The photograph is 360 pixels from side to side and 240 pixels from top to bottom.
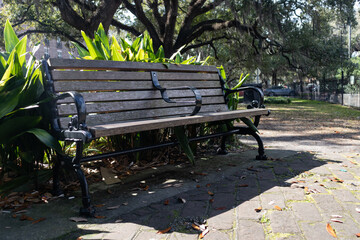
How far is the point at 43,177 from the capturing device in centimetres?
291

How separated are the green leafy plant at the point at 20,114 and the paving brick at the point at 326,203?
193 cm

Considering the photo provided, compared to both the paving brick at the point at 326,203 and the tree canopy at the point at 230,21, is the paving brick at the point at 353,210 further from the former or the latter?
the tree canopy at the point at 230,21

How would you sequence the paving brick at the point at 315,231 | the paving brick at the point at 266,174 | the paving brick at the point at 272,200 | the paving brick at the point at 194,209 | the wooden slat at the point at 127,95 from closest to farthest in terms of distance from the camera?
the paving brick at the point at 315,231 < the paving brick at the point at 194,209 < the paving brick at the point at 272,200 < the wooden slat at the point at 127,95 < the paving brick at the point at 266,174

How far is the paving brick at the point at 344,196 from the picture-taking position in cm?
265

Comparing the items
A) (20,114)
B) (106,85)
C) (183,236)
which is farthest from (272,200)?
(20,114)

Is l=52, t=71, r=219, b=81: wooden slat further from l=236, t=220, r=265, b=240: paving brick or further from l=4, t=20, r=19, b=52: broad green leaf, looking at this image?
l=236, t=220, r=265, b=240: paving brick

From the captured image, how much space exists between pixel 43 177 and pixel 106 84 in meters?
0.96

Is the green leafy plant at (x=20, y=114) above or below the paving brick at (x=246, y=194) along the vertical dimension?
above

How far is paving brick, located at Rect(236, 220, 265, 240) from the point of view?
2.01 metres

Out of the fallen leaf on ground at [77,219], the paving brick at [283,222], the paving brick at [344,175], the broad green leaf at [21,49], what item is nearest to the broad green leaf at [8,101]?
the broad green leaf at [21,49]

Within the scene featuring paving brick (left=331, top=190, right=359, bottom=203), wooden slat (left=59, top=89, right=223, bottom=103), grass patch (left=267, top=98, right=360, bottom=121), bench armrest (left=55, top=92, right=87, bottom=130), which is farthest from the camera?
grass patch (left=267, top=98, right=360, bottom=121)

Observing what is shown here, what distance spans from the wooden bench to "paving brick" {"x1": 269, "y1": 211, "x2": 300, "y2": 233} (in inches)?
41.8

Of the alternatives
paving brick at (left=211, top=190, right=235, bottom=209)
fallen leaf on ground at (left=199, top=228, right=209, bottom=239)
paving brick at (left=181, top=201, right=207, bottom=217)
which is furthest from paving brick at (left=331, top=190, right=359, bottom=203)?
fallen leaf on ground at (left=199, top=228, right=209, bottom=239)

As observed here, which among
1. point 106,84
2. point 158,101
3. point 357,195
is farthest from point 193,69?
point 357,195
